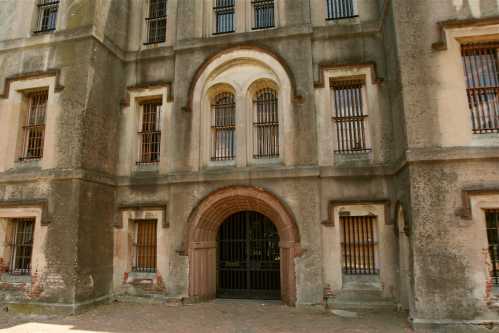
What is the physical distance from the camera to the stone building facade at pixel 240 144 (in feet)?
28.6

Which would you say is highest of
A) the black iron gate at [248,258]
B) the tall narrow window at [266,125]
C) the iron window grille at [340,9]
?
the iron window grille at [340,9]

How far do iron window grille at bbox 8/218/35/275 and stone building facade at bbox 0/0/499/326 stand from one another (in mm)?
51

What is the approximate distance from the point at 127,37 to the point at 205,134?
16.2ft

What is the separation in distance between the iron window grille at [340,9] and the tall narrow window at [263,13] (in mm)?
1869

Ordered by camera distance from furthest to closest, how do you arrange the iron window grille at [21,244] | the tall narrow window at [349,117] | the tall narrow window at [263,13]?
the tall narrow window at [263,13] < the iron window grille at [21,244] < the tall narrow window at [349,117]

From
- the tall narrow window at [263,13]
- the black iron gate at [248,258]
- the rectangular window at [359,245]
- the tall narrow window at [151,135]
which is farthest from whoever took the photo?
the tall narrow window at [151,135]

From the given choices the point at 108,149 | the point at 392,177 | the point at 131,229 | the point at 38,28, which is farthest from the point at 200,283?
the point at 38,28

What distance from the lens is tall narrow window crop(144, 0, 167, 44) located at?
1316 cm

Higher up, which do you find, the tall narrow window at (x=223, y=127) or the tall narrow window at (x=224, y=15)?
the tall narrow window at (x=224, y=15)

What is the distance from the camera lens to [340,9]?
1180cm

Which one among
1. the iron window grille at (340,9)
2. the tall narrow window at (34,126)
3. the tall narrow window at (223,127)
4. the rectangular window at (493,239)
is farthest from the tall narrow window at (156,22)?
the rectangular window at (493,239)

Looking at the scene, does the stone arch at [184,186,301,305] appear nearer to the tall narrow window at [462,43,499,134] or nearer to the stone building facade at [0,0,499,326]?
the stone building facade at [0,0,499,326]

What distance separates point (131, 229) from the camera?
11852 millimetres

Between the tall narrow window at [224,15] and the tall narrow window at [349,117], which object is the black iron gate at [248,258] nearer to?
the tall narrow window at [349,117]
